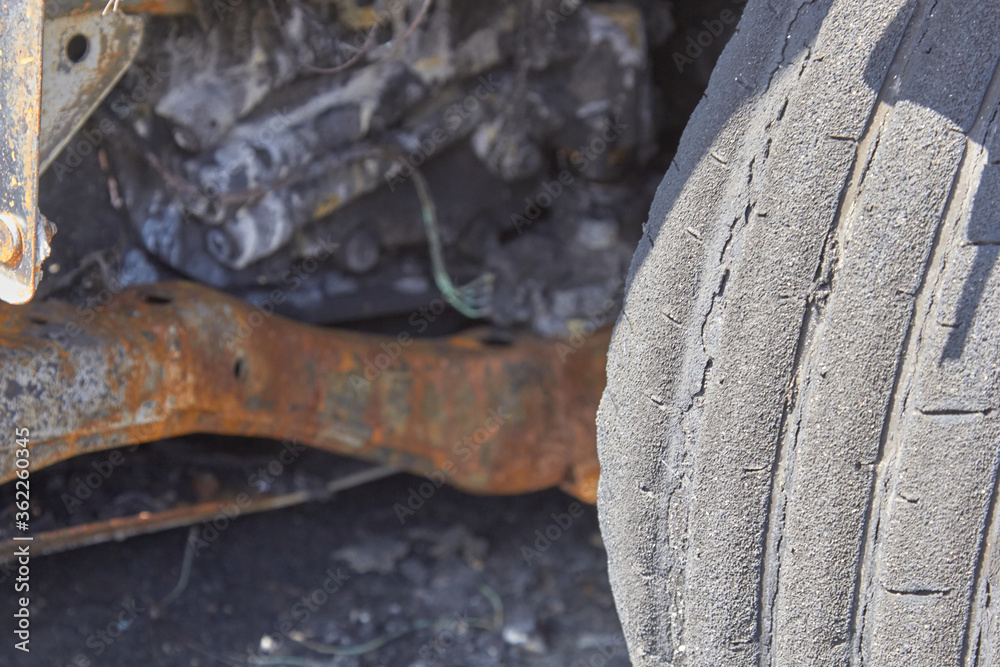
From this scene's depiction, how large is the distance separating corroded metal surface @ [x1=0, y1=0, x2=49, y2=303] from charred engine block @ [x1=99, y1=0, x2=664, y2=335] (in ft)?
2.27

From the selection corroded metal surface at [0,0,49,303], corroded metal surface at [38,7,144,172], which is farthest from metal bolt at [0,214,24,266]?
corroded metal surface at [38,7,144,172]

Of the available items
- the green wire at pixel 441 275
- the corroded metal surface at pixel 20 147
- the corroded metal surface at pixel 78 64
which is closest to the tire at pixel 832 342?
the corroded metal surface at pixel 20 147

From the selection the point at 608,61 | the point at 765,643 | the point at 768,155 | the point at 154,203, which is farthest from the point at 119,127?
the point at 765,643

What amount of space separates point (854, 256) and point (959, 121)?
0.14 metres

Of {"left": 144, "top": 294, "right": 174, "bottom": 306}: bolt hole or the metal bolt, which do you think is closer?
the metal bolt

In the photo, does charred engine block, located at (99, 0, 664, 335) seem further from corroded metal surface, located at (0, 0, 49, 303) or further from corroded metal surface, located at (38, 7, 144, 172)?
corroded metal surface, located at (0, 0, 49, 303)

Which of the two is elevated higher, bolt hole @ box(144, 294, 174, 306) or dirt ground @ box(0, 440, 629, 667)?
bolt hole @ box(144, 294, 174, 306)

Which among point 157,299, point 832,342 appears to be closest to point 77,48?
point 157,299

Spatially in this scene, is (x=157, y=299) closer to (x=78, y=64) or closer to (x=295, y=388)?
(x=295, y=388)

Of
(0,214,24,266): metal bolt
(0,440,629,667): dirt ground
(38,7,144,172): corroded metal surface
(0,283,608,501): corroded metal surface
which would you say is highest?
(38,7,144,172): corroded metal surface

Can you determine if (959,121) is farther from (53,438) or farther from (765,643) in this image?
(53,438)

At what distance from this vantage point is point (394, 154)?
1739 mm

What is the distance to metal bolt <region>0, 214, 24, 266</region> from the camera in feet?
2.92

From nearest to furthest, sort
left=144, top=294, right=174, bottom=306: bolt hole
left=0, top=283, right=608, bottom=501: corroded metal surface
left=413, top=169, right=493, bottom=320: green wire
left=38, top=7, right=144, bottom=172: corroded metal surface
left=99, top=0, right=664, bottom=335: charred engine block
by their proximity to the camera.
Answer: left=38, top=7, right=144, bottom=172: corroded metal surface
left=0, top=283, right=608, bottom=501: corroded metal surface
left=144, top=294, right=174, bottom=306: bolt hole
left=99, top=0, right=664, bottom=335: charred engine block
left=413, top=169, right=493, bottom=320: green wire
